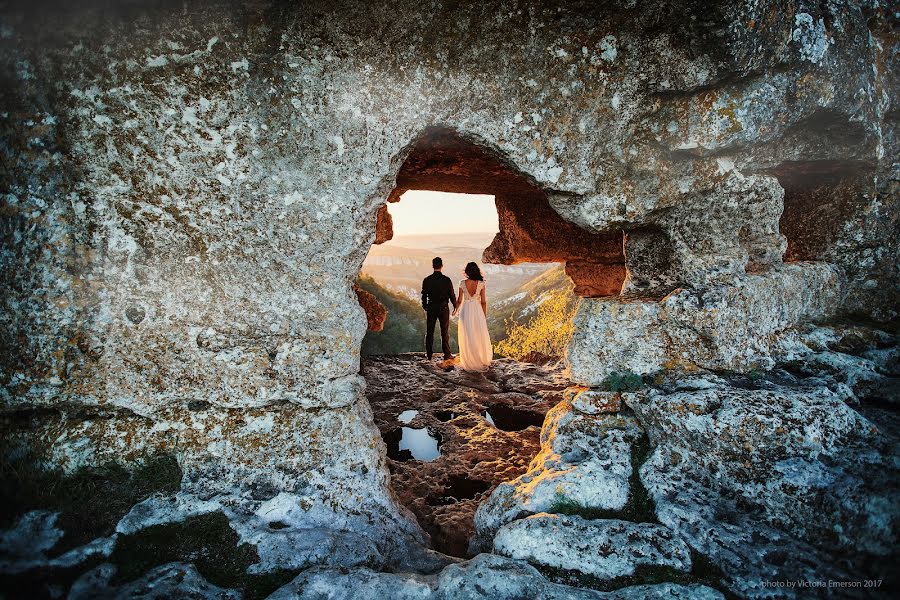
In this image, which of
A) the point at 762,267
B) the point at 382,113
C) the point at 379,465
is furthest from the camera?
the point at 762,267

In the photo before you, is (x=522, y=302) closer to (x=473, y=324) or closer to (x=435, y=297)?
(x=435, y=297)

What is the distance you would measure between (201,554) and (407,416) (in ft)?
14.3

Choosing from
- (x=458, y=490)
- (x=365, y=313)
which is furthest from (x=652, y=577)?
(x=365, y=313)

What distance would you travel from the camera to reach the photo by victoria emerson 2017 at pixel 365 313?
9.83 feet

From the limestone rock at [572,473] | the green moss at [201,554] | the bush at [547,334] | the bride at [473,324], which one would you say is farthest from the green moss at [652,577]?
the bush at [547,334]

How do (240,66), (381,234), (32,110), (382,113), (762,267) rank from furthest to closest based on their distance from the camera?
1. (381,234)
2. (762,267)
3. (382,113)
4. (240,66)
5. (32,110)

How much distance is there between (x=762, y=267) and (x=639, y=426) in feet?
7.21

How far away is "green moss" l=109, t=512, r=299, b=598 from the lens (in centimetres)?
285

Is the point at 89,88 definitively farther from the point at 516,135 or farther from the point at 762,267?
the point at 762,267

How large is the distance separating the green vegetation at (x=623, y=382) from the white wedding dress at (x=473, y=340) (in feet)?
18.5

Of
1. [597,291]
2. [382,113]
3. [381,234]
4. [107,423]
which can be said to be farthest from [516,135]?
[597,291]

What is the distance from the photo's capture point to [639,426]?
13.4 ft

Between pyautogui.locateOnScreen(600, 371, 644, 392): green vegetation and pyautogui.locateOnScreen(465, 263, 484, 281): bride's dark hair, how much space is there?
21.3ft

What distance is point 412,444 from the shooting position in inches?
251
